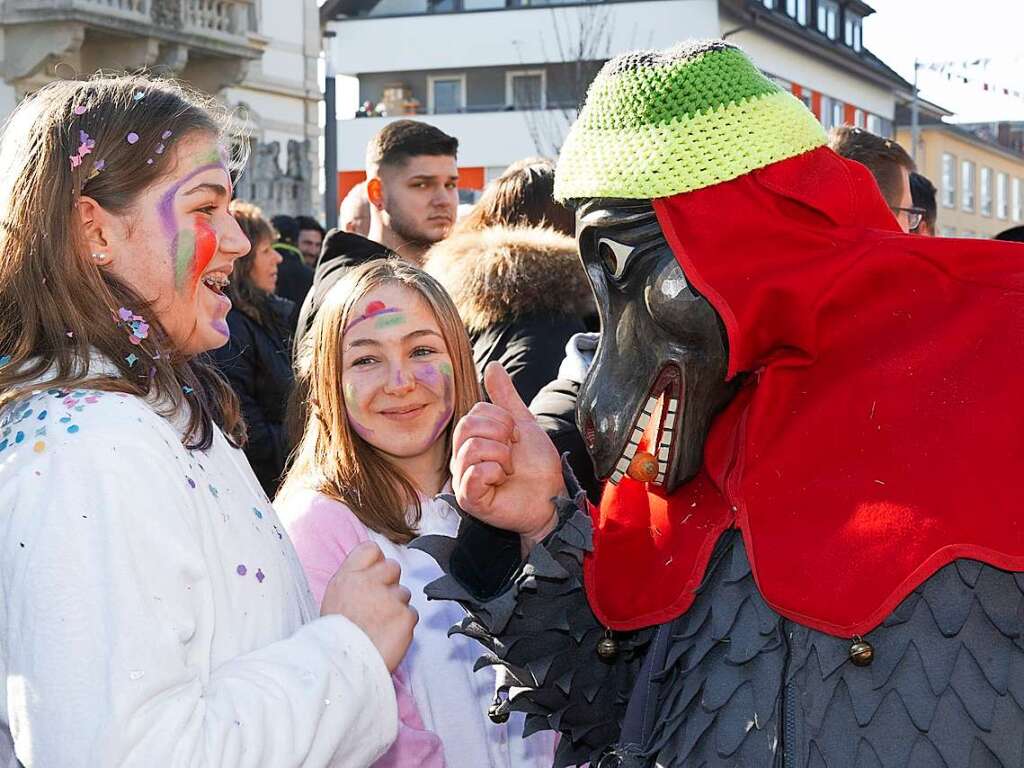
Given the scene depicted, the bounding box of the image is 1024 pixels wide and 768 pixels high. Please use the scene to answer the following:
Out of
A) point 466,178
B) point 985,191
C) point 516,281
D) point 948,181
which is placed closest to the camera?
point 516,281

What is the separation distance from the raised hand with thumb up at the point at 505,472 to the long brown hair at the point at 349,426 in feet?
2.85

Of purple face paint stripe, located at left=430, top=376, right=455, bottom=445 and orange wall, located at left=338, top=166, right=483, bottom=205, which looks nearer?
purple face paint stripe, located at left=430, top=376, right=455, bottom=445

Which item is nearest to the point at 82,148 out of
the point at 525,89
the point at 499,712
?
the point at 499,712

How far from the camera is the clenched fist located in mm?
→ 1865

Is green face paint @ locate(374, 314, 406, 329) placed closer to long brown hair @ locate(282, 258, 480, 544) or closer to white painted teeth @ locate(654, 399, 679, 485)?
long brown hair @ locate(282, 258, 480, 544)

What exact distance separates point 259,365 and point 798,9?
32893 millimetres

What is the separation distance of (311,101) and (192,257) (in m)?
21.0

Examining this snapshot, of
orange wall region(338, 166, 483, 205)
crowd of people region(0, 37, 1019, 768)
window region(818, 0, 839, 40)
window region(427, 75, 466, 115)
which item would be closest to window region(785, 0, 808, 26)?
window region(818, 0, 839, 40)

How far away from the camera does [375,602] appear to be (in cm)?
189

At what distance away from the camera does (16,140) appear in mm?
1895

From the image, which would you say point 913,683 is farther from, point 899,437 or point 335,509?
point 335,509

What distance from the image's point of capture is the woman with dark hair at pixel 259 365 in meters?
4.82

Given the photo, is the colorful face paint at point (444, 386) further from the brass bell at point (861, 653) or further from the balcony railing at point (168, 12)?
the balcony railing at point (168, 12)

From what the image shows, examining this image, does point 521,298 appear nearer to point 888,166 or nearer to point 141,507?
point 888,166
